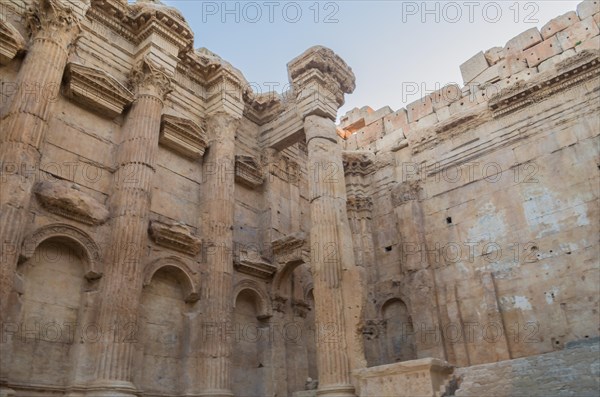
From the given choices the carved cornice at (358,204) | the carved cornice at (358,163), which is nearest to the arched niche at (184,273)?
the carved cornice at (358,204)

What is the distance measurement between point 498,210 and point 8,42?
1325 centimetres

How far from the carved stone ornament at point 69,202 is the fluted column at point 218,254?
9.19 ft

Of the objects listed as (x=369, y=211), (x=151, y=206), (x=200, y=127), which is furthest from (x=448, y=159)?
(x=151, y=206)

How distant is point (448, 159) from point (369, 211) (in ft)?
11.4

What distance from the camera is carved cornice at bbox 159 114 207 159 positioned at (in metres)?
12.0

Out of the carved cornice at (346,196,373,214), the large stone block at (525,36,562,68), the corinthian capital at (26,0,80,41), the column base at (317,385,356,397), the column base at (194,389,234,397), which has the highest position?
the large stone block at (525,36,562,68)

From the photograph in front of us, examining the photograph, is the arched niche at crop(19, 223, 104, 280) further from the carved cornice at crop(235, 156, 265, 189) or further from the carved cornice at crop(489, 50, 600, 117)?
the carved cornice at crop(489, 50, 600, 117)

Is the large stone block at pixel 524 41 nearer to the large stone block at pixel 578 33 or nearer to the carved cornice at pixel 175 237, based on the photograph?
the large stone block at pixel 578 33

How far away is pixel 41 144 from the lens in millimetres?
8844

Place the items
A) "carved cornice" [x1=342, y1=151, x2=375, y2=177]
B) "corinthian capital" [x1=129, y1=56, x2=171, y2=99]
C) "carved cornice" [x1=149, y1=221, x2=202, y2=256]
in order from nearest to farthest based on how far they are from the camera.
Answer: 1. "carved cornice" [x1=149, y1=221, x2=202, y2=256]
2. "corinthian capital" [x1=129, y1=56, x2=171, y2=99]
3. "carved cornice" [x1=342, y1=151, x2=375, y2=177]

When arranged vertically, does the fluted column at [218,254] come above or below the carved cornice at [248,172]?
below

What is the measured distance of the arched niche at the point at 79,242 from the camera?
8.86 metres

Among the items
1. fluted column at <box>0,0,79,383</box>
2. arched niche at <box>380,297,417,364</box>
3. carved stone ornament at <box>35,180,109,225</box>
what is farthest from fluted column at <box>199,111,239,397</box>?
arched niche at <box>380,297,417,364</box>

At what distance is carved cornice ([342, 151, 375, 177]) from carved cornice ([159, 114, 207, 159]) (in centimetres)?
685
